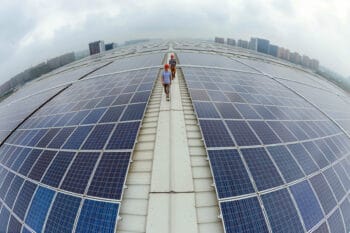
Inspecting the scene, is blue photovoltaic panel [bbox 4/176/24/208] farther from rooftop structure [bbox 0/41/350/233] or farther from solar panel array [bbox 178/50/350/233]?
solar panel array [bbox 178/50/350/233]

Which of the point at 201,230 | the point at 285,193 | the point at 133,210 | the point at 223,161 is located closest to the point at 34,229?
the point at 133,210

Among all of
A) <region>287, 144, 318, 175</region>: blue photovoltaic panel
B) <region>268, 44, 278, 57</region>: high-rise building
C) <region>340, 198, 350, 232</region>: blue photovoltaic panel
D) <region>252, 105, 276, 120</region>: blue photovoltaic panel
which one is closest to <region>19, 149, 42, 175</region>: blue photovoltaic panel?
<region>252, 105, 276, 120</region>: blue photovoltaic panel

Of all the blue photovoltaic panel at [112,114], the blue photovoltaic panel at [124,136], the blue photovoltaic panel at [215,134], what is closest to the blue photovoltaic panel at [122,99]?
the blue photovoltaic panel at [112,114]

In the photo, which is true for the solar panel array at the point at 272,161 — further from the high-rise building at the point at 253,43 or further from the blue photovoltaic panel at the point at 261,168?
the high-rise building at the point at 253,43

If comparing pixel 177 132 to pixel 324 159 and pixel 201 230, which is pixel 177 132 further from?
pixel 324 159

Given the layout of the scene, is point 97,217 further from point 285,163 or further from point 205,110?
point 285,163
